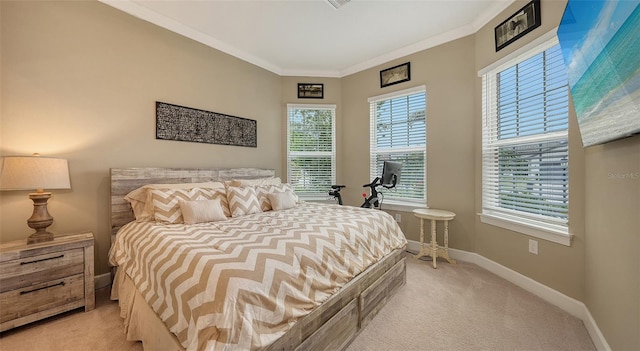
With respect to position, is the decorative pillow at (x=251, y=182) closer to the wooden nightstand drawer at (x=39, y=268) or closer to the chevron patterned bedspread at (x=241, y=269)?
the chevron patterned bedspread at (x=241, y=269)

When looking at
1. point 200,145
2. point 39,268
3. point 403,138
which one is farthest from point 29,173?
point 403,138

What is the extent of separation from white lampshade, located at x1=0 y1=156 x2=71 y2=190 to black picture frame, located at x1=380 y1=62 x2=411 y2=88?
155 inches

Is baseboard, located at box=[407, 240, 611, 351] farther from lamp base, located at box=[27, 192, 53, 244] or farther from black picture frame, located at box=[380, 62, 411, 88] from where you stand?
lamp base, located at box=[27, 192, 53, 244]

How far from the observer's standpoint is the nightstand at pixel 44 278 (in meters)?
1.67

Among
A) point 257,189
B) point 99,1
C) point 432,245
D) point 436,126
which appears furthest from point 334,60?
point 432,245

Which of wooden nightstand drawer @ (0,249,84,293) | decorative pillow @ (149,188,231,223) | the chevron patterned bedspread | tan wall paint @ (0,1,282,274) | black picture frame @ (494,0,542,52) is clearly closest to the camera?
the chevron patterned bedspread

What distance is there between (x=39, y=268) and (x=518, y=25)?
472cm

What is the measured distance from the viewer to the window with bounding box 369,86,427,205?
350cm

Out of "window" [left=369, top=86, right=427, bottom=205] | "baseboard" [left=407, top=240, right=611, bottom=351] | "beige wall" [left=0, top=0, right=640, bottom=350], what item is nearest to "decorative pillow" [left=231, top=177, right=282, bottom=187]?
"beige wall" [left=0, top=0, right=640, bottom=350]

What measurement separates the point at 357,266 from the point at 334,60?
3327 mm

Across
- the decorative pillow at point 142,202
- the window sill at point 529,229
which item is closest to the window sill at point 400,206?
the window sill at point 529,229

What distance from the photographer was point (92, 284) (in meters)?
2.00

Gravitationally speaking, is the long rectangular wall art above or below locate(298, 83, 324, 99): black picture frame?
below

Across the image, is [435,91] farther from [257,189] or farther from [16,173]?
[16,173]
